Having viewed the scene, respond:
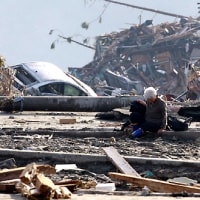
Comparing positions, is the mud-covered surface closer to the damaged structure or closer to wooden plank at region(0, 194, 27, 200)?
wooden plank at region(0, 194, 27, 200)

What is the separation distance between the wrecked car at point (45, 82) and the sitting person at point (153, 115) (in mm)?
12859

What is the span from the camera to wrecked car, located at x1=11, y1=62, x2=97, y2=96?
26.4 m

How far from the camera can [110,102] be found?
20.4 meters

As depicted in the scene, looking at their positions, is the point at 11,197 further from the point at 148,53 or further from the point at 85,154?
the point at 148,53

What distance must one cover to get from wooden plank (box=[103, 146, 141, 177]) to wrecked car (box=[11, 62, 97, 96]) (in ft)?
50.4

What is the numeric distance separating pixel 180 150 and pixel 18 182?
14.1ft

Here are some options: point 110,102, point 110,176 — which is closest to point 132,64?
point 110,102

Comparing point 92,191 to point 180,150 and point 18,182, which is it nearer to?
point 18,182

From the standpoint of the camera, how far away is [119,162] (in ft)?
31.5

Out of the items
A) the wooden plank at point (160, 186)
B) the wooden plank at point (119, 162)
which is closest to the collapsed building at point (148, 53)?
the wooden plank at point (119, 162)

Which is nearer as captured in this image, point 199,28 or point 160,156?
point 160,156

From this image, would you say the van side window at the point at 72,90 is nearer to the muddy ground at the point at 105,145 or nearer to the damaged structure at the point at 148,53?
the muddy ground at the point at 105,145

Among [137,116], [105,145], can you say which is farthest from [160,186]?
[137,116]

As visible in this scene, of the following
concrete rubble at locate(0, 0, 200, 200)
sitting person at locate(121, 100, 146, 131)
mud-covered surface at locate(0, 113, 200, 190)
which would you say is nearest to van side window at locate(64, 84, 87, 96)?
concrete rubble at locate(0, 0, 200, 200)
